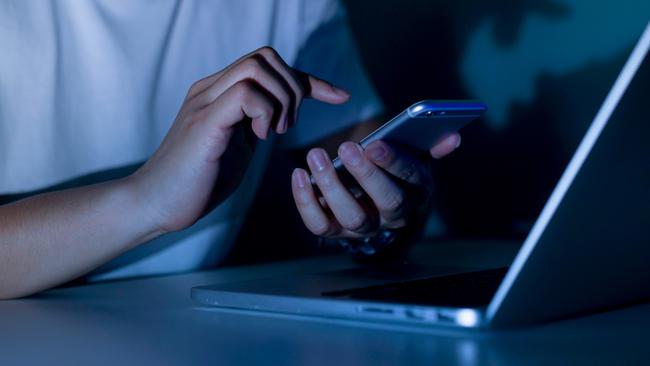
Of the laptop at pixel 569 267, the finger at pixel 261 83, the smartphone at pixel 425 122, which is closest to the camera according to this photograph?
the laptop at pixel 569 267

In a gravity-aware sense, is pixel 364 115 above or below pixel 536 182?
above

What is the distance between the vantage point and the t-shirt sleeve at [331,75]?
151 cm

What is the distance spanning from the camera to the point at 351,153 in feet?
2.92

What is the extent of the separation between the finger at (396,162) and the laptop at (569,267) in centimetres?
17

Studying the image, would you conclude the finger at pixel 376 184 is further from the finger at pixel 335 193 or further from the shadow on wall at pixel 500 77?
the shadow on wall at pixel 500 77

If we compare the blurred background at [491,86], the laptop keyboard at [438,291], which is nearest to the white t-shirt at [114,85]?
the blurred background at [491,86]

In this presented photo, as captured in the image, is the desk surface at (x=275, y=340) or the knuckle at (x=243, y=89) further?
the knuckle at (x=243, y=89)

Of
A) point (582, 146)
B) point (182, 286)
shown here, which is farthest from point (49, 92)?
point (582, 146)

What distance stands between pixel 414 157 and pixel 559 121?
28.3 inches

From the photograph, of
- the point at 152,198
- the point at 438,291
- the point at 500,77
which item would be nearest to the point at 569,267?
the point at 438,291

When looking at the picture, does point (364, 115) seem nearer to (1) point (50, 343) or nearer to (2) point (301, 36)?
(2) point (301, 36)

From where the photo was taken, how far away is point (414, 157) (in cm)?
98

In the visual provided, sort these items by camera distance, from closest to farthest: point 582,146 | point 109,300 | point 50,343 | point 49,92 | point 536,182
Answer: point 582,146 < point 50,343 < point 109,300 < point 49,92 < point 536,182

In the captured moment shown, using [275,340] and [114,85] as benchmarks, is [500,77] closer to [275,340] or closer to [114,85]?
[114,85]
